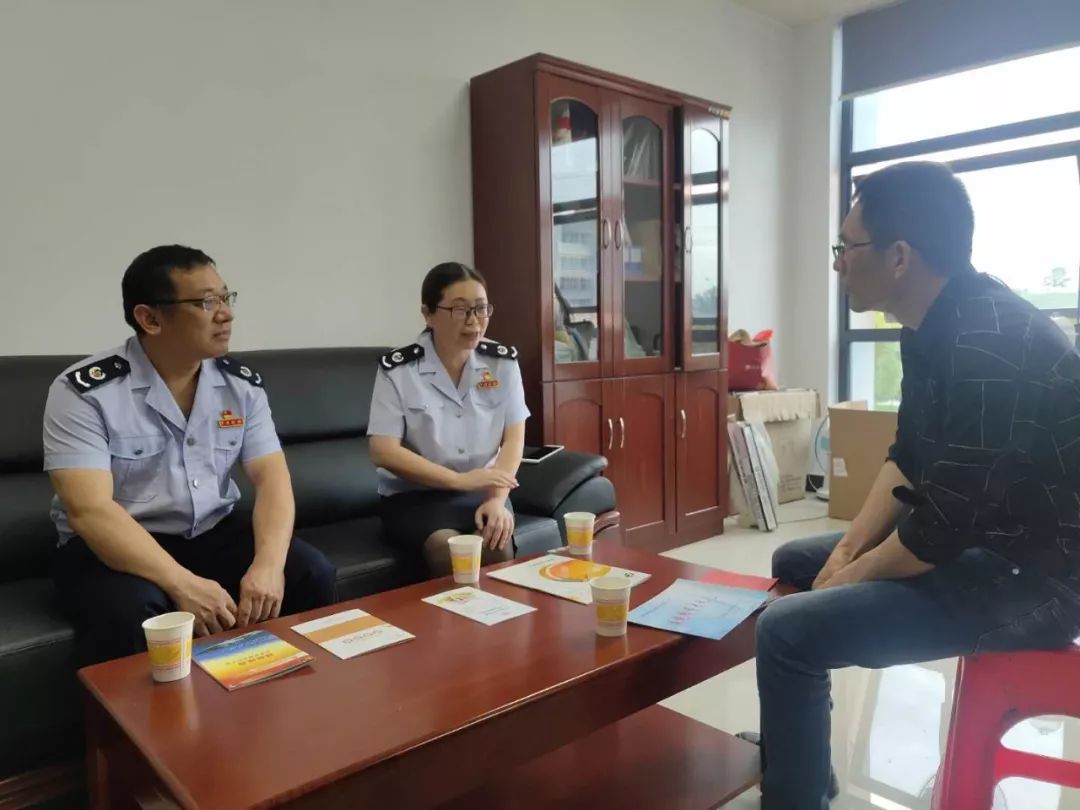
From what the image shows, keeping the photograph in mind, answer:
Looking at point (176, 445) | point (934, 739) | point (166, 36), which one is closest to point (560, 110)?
point (166, 36)

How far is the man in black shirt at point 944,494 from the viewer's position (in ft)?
3.84

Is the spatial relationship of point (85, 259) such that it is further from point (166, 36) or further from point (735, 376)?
point (735, 376)

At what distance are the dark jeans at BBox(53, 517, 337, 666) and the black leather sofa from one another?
0.16 feet

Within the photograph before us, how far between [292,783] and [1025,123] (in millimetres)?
4508

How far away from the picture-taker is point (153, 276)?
1605 mm

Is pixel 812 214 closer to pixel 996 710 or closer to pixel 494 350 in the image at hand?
pixel 494 350

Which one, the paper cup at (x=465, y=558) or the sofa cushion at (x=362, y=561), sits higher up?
the paper cup at (x=465, y=558)

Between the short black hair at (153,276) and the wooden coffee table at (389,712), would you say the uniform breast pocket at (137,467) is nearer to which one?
the short black hair at (153,276)

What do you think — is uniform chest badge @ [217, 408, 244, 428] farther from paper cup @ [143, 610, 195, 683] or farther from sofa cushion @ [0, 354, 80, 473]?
paper cup @ [143, 610, 195, 683]

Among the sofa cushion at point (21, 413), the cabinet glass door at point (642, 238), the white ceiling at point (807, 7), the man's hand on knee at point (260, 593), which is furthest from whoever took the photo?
the white ceiling at point (807, 7)

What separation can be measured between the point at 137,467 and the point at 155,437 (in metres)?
0.07

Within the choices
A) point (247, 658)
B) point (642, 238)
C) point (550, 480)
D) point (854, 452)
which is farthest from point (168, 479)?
point (854, 452)

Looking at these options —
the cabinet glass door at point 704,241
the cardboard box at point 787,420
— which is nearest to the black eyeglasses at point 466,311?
the cabinet glass door at point 704,241

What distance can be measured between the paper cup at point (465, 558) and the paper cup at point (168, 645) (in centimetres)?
55
